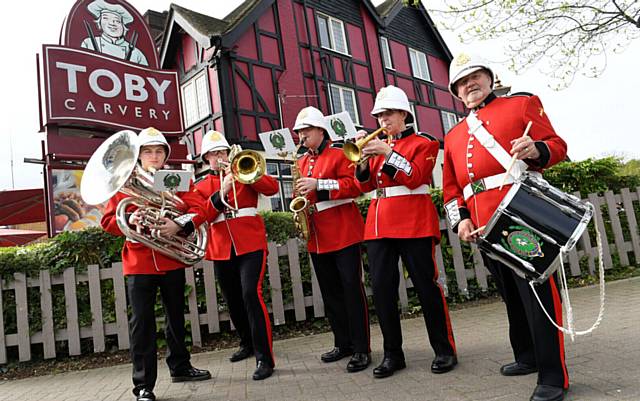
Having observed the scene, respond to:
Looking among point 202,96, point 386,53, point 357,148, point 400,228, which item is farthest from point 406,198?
point 386,53

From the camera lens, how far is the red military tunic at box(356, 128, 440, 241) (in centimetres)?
354

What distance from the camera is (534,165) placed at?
2.82 meters

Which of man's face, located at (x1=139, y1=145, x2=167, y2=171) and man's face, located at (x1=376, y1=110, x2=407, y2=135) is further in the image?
man's face, located at (x1=139, y1=145, x2=167, y2=171)

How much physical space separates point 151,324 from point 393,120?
2.64m

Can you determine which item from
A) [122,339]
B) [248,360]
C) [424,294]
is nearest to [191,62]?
[122,339]

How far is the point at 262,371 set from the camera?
3.86m

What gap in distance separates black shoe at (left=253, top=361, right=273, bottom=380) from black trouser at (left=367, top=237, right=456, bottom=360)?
1.06m

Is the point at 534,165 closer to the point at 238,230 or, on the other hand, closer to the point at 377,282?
the point at 377,282

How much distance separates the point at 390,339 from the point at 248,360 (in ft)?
5.77

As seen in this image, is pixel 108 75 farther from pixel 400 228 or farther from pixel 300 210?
pixel 400 228

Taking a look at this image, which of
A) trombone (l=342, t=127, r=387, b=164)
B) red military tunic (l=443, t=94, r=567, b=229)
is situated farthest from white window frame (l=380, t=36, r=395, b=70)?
red military tunic (l=443, t=94, r=567, b=229)

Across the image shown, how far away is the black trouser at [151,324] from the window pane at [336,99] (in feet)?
45.2

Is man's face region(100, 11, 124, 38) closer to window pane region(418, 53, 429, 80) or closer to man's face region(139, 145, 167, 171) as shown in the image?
man's face region(139, 145, 167, 171)

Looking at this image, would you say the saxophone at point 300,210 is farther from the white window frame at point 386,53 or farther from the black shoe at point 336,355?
the white window frame at point 386,53
